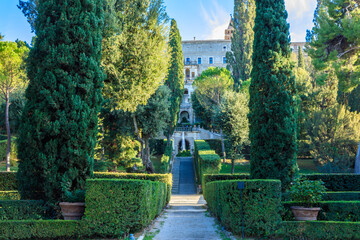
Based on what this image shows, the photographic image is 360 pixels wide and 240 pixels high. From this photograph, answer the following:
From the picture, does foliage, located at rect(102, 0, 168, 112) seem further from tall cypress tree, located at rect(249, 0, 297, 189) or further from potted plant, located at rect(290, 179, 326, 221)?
potted plant, located at rect(290, 179, 326, 221)

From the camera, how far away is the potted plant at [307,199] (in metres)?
7.00

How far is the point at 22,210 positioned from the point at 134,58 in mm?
7944

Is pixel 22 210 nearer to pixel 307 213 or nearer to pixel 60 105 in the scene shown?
pixel 60 105

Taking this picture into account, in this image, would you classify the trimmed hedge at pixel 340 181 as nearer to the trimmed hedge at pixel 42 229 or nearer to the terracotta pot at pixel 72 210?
the terracotta pot at pixel 72 210

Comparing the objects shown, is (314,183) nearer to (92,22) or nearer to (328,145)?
(92,22)

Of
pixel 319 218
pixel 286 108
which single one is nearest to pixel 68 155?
pixel 319 218

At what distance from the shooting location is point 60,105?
7.18 m

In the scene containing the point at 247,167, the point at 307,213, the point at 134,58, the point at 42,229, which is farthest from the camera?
the point at 247,167

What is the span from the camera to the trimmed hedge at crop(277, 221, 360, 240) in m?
6.34

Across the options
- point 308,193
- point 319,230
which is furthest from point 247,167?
point 319,230

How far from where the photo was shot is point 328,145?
867 inches

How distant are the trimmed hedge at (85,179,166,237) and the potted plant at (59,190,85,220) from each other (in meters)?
0.42

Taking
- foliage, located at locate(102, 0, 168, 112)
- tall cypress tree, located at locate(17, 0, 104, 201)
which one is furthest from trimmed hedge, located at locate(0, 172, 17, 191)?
tall cypress tree, located at locate(17, 0, 104, 201)

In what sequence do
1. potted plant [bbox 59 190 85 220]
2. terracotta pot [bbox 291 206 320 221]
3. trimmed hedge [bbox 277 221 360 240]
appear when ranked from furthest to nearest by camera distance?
terracotta pot [bbox 291 206 320 221]
potted plant [bbox 59 190 85 220]
trimmed hedge [bbox 277 221 360 240]
